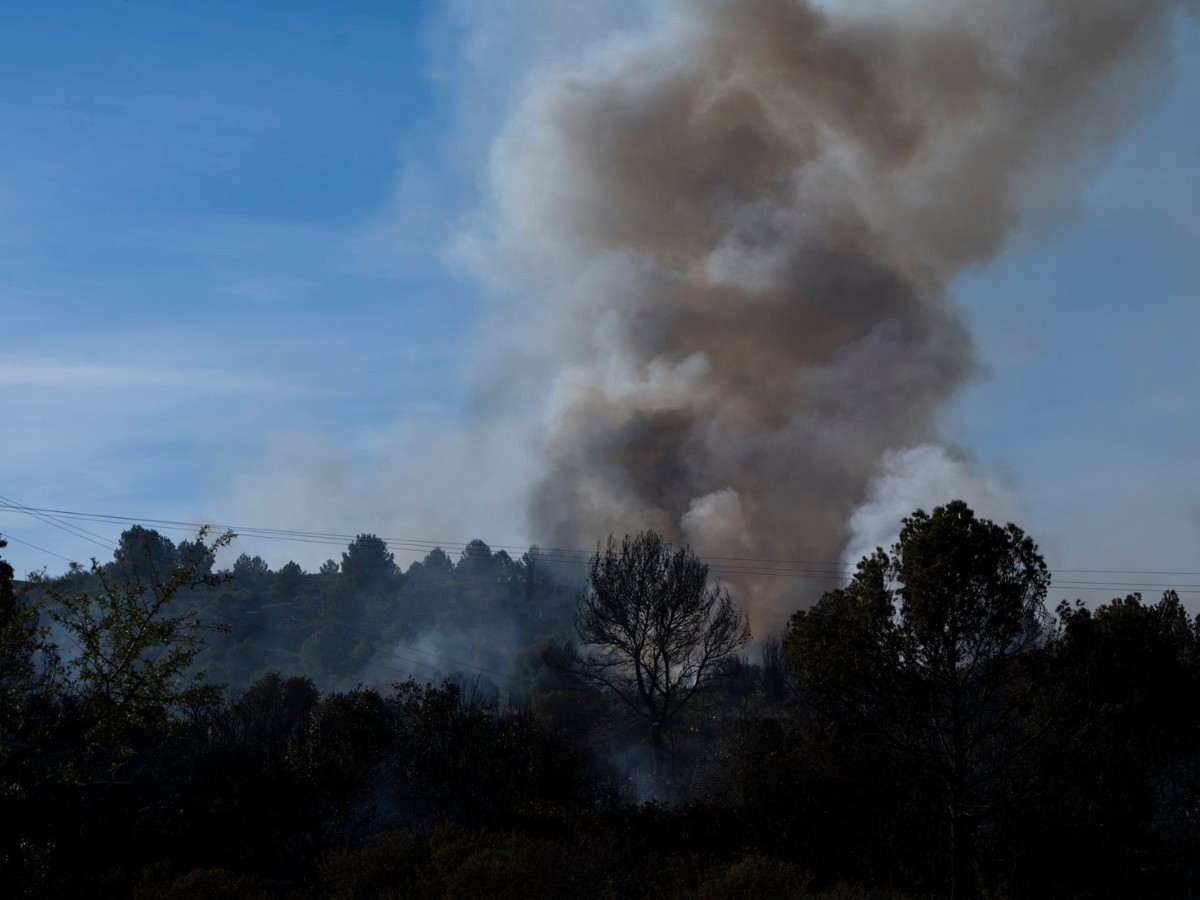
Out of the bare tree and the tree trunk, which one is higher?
the bare tree

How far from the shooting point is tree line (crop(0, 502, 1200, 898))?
17391 mm

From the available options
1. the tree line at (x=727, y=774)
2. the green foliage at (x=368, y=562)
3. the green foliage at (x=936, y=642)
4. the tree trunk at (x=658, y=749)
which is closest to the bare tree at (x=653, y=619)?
the tree trunk at (x=658, y=749)

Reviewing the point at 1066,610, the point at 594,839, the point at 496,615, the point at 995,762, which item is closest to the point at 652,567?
the point at 995,762

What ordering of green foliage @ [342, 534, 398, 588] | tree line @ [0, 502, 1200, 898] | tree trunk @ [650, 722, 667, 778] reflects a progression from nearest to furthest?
tree line @ [0, 502, 1200, 898] < tree trunk @ [650, 722, 667, 778] < green foliage @ [342, 534, 398, 588]

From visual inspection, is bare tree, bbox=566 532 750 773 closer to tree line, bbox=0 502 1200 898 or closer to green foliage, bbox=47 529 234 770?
tree line, bbox=0 502 1200 898

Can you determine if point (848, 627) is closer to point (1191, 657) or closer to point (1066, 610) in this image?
point (1066, 610)

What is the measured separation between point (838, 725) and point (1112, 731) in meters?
9.40

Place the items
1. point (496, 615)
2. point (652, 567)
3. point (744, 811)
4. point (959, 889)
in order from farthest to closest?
point (496, 615) → point (652, 567) → point (744, 811) → point (959, 889)

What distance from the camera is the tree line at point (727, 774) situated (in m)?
17.4

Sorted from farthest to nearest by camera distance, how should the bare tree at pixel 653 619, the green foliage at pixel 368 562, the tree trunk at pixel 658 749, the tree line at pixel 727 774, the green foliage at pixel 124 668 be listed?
1. the green foliage at pixel 368 562
2. the bare tree at pixel 653 619
3. the tree trunk at pixel 658 749
4. the tree line at pixel 727 774
5. the green foliage at pixel 124 668

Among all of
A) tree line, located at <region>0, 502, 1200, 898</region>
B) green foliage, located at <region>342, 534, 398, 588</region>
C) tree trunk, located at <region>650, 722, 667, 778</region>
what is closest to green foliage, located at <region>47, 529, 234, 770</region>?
Result: tree line, located at <region>0, 502, 1200, 898</region>

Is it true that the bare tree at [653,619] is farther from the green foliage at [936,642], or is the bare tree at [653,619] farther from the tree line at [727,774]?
the green foliage at [936,642]

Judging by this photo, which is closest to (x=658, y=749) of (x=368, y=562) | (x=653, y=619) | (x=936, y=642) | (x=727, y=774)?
(x=653, y=619)

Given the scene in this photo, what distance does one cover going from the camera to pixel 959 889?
2303cm
